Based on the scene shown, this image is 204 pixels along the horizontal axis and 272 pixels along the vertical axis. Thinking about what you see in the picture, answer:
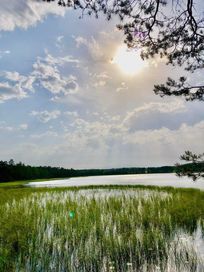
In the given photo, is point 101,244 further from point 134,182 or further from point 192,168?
point 134,182

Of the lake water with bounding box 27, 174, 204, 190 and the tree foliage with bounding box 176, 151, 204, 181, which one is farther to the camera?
the lake water with bounding box 27, 174, 204, 190

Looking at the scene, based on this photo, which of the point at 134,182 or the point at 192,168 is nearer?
the point at 192,168

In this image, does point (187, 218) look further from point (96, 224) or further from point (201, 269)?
point (201, 269)

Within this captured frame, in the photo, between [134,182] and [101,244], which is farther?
[134,182]

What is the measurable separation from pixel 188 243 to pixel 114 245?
2.27 meters

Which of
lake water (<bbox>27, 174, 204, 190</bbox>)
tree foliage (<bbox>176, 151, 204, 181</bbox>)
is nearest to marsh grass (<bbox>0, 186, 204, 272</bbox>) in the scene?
tree foliage (<bbox>176, 151, 204, 181</bbox>)

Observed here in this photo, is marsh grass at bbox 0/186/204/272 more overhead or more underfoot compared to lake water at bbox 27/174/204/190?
more underfoot

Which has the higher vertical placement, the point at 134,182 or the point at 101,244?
the point at 134,182

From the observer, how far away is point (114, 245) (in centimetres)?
895

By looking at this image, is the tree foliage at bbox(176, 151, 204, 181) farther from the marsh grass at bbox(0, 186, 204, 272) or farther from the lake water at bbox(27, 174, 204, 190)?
the lake water at bbox(27, 174, 204, 190)

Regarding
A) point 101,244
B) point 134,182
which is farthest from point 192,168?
point 134,182

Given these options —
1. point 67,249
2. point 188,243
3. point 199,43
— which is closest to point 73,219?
point 67,249

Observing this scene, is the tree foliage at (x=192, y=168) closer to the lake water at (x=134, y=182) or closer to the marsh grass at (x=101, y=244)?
the marsh grass at (x=101, y=244)

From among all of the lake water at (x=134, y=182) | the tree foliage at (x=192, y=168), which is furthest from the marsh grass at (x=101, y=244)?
the lake water at (x=134, y=182)
